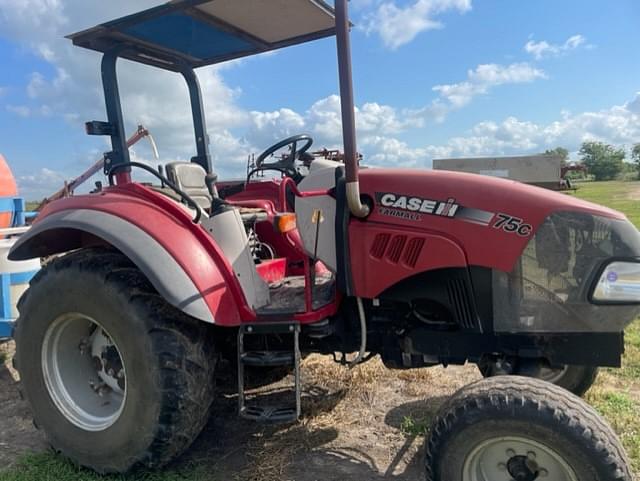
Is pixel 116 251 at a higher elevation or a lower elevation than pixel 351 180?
lower

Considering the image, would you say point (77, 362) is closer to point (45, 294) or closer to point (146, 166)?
point (45, 294)

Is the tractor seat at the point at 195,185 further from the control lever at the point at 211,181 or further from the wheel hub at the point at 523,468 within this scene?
the wheel hub at the point at 523,468

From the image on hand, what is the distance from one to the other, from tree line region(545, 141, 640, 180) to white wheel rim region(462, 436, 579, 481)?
61350 mm

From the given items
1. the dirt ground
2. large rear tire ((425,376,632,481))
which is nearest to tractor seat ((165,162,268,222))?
the dirt ground

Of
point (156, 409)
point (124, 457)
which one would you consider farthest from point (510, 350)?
point (124, 457)

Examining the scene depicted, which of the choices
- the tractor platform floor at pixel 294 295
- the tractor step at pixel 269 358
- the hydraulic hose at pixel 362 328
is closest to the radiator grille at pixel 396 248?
the hydraulic hose at pixel 362 328

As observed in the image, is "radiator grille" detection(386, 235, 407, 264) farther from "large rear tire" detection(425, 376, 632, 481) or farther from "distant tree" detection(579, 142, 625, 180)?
"distant tree" detection(579, 142, 625, 180)

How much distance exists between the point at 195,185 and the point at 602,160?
7244 centimetres

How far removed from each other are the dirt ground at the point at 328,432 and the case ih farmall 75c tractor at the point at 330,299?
1.07 feet

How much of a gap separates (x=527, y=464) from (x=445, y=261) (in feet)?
2.74

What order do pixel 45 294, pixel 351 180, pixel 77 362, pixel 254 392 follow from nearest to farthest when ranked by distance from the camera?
pixel 351 180, pixel 45 294, pixel 77 362, pixel 254 392

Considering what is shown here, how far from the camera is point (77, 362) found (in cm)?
278

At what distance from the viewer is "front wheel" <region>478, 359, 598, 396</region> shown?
2340 millimetres

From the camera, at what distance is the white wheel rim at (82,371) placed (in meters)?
2.64
